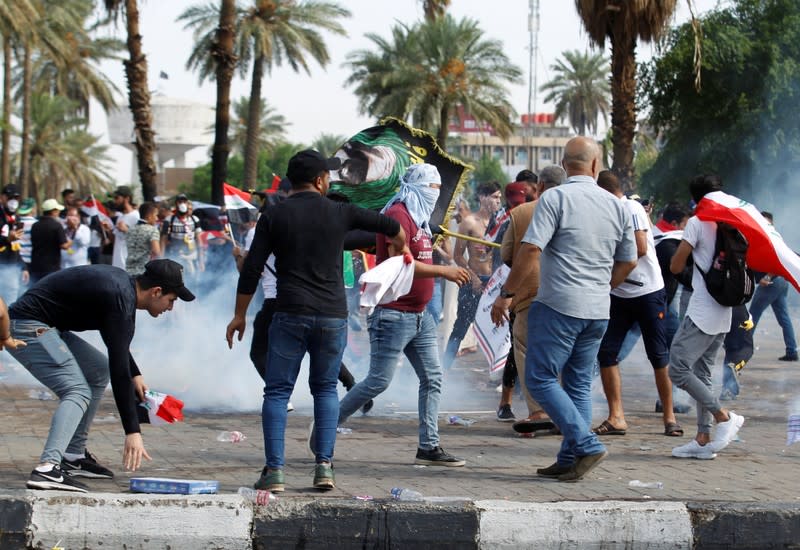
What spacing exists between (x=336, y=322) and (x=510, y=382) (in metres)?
3.02

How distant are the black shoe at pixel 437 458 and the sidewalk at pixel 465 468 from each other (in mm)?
72

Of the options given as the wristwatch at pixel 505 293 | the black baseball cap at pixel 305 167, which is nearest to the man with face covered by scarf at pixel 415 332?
the wristwatch at pixel 505 293

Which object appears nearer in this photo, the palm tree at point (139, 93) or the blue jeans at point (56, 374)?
the blue jeans at point (56, 374)

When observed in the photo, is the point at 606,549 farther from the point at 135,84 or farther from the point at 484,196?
the point at 135,84

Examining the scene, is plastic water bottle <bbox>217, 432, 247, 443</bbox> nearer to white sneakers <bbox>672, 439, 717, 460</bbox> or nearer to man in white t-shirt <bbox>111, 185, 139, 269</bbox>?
white sneakers <bbox>672, 439, 717, 460</bbox>

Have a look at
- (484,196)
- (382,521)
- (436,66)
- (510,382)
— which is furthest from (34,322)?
(436,66)

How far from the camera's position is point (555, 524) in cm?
528

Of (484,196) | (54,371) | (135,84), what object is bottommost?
(54,371)

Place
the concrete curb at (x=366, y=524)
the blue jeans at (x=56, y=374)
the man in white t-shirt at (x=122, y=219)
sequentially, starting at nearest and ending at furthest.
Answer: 1. the concrete curb at (x=366, y=524)
2. the blue jeans at (x=56, y=374)
3. the man in white t-shirt at (x=122, y=219)

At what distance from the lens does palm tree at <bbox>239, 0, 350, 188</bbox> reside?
34.2m

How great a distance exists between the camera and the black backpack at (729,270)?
704 centimetres

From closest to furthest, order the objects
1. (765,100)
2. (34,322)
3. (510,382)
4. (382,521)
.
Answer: (382,521) < (34,322) < (510,382) < (765,100)

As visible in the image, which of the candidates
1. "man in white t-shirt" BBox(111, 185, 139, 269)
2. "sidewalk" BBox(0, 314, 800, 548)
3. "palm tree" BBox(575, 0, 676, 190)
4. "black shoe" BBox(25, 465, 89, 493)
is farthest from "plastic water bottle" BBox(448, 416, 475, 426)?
"palm tree" BBox(575, 0, 676, 190)

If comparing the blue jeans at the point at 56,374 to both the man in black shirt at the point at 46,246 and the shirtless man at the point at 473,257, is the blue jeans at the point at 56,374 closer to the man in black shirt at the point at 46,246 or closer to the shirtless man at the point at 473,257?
the shirtless man at the point at 473,257
